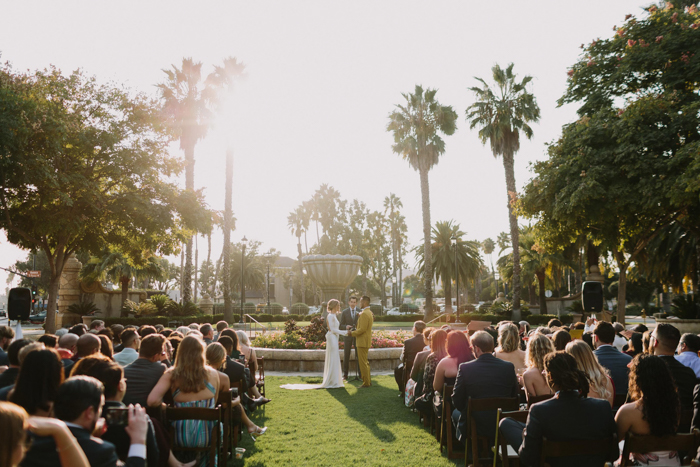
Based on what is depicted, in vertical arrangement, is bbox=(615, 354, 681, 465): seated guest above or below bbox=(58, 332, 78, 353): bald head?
below

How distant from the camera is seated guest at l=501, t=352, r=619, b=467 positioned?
360 centimetres

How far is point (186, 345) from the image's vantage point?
14.7 ft

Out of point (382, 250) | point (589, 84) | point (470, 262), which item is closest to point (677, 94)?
point (589, 84)

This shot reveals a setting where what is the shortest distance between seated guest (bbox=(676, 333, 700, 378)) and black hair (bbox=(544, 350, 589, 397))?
2572mm

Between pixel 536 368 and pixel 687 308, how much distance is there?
68.8 ft

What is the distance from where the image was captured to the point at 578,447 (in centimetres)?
355

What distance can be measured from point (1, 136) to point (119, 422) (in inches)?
534

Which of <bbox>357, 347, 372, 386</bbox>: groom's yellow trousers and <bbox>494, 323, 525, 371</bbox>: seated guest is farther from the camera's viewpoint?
<bbox>357, 347, 372, 386</bbox>: groom's yellow trousers

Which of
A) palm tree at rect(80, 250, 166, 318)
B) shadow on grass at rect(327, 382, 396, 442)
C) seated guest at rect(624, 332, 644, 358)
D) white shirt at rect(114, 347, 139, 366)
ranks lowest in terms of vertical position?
shadow on grass at rect(327, 382, 396, 442)

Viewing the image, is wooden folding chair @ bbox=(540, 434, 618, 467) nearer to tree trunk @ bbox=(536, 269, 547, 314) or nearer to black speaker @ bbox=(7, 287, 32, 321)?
black speaker @ bbox=(7, 287, 32, 321)

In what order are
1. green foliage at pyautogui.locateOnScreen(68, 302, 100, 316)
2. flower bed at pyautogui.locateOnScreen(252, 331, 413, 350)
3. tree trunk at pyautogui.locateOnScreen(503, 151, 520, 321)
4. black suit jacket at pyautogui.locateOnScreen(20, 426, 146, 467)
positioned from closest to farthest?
1. black suit jacket at pyautogui.locateOnScreen(20, 426, 146, 467)
2. flower bed at pyautogui.locateOnScreen(252, 331, 413, 350)
3. green foliage at pyautogui.locateOnScreen(68, 302, 100, 316)
4. tree trunk at pyautogui.locateOnScreen(503, 151, 520, 321)

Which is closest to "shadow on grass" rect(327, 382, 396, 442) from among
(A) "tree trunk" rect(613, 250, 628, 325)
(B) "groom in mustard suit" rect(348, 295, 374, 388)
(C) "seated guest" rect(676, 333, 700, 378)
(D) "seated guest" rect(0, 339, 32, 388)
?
(B) "groom in mustard suit" rect(348, 295, 374, 388)

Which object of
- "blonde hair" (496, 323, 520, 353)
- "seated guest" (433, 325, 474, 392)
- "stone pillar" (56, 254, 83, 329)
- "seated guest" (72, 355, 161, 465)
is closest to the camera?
"seated guest" (72, 355, 161, 465)

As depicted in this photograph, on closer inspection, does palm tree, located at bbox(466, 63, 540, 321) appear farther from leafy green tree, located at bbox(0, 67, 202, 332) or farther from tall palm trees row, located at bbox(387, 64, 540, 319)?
leafy green tree, located at bbox(0, 67, 202, 332)
